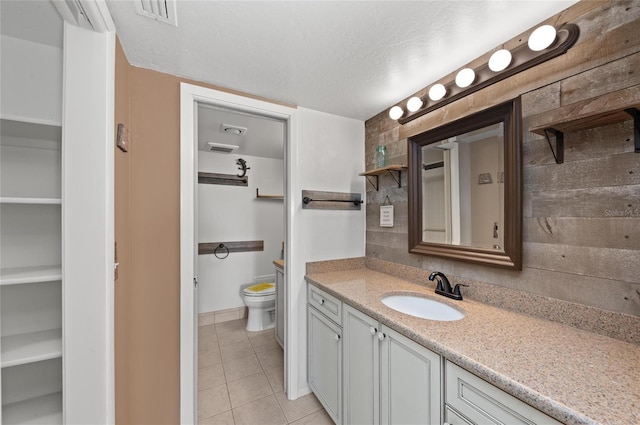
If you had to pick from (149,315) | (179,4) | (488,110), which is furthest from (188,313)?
(488,110)

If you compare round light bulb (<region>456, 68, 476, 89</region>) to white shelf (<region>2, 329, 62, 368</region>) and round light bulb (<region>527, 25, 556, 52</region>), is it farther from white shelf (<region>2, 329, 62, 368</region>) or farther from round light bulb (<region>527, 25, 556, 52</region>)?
white shelf (<region>2, 329, 62, 368</region>)

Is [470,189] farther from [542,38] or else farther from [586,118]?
[542,38]

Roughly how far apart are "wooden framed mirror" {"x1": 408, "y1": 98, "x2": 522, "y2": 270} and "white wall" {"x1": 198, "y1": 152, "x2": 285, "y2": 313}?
1825 millimetres

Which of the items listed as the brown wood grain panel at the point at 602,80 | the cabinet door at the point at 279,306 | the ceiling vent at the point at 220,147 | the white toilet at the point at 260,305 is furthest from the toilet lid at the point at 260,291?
the brown wood grain panel at the point at 602,80

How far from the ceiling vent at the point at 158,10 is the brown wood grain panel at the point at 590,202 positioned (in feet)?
5.72

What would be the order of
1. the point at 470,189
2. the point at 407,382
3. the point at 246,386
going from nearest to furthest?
the point at 407,382 → the point at 470,189 → the point at 246,386

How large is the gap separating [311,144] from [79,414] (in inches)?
74.3

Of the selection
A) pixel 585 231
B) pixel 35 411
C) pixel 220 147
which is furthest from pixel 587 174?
pixel 220 147

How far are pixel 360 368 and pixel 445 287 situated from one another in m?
0.65

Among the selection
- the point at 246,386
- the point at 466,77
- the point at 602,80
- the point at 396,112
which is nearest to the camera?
the point at 602,80

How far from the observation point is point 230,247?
130 inches

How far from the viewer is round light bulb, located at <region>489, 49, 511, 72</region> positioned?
116cm

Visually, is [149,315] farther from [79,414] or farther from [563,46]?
[563,46]

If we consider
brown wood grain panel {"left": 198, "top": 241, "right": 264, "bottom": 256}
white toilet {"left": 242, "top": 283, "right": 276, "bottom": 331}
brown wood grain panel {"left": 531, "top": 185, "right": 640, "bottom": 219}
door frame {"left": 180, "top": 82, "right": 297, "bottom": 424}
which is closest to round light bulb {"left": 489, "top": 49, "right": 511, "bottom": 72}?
brown wood grain panel {"left": 531, "top": 185, "right": 640, "bottom": 219}
